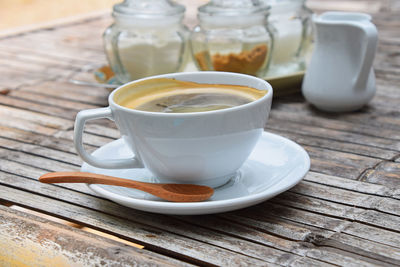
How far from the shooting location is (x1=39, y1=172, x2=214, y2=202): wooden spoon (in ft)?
1.54

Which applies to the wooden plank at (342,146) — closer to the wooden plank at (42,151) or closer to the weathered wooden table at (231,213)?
the weathered wooden table at (231,213)

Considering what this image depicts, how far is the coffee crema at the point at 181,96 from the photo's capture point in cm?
52

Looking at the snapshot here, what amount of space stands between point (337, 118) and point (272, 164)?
9.2 inches

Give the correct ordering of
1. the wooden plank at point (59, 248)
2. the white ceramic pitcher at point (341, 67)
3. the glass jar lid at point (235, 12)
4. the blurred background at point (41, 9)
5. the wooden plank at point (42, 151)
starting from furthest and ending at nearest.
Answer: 1. the blurred background at point (41, 9)
2. the glass jar lid at point (235, 12)
3. the white ceramic pitcher at point (341, 67)
4. the wooden plank at point (42, 151)
5. the wooden plank at point (59, 248)

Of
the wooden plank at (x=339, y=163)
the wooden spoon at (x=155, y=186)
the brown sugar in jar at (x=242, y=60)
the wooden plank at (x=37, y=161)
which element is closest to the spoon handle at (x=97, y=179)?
the wooden spoon at (x=155, y=186)

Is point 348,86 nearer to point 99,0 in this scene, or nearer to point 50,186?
point 50,186

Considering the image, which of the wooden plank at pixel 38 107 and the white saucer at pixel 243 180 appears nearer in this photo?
the white saucer at pixel 243 180

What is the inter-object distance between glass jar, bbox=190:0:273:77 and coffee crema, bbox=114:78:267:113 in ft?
1.04

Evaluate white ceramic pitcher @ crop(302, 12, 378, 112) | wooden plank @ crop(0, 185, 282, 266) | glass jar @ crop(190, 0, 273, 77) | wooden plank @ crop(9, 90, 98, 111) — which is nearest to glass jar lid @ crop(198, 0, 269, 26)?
glass jar @ crop(190, 0, 273, 77)

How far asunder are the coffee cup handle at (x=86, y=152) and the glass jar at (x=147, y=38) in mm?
384

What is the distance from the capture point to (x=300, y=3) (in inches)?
37.9

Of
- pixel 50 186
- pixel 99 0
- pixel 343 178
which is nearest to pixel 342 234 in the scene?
pixel 343 178

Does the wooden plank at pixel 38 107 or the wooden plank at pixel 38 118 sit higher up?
the wooden plank at pixel 38 118

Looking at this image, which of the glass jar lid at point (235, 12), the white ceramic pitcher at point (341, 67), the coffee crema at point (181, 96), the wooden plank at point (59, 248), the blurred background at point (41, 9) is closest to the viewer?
the wooden plank at point (59, 248)
